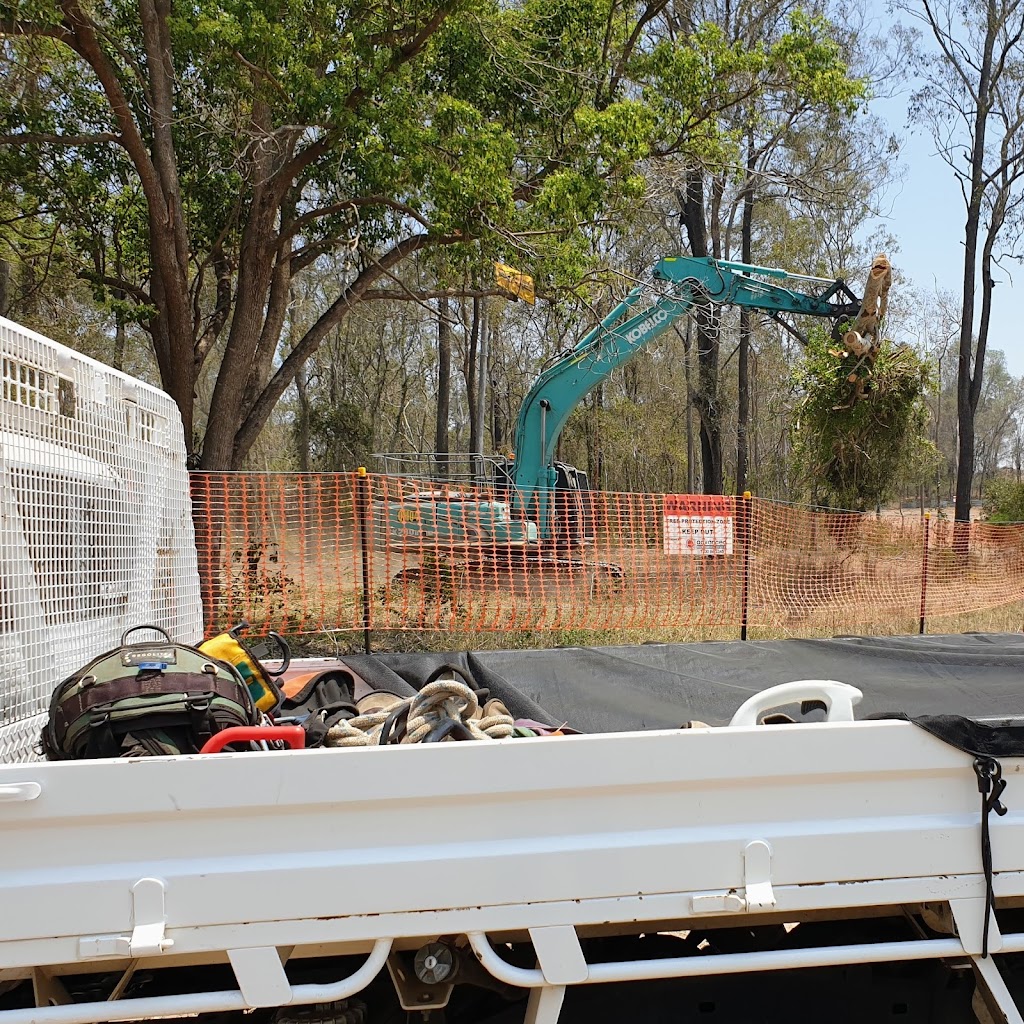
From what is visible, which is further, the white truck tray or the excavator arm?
the excavator arm

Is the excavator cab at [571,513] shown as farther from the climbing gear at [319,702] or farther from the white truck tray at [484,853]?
the white truck tray at [484,853]

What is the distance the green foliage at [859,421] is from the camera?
1211cm

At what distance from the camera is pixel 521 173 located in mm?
11578

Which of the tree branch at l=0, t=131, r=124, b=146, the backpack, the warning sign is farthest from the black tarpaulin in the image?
the tree branch at l=0, t=131, r=124, b=146

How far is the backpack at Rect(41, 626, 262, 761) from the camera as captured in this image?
6.47 feet

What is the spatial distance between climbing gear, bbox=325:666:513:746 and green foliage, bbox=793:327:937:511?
10.8 metres

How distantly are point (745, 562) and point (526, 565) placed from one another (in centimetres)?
234

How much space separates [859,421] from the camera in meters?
12.4

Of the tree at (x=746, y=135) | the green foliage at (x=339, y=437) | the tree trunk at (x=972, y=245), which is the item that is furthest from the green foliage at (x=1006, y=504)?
the green foliage at (x=339, y=437)

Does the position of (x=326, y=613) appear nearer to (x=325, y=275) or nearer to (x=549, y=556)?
(x=549, y=556)

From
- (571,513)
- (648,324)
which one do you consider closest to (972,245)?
(648,324)

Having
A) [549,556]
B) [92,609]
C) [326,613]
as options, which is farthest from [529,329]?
[92,609]

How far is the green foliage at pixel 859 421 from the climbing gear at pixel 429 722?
10821mm

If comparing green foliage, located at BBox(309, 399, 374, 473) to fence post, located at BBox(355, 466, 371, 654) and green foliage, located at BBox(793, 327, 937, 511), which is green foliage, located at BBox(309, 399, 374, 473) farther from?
fence post, located at BBox(355, 466, 371, 654)
